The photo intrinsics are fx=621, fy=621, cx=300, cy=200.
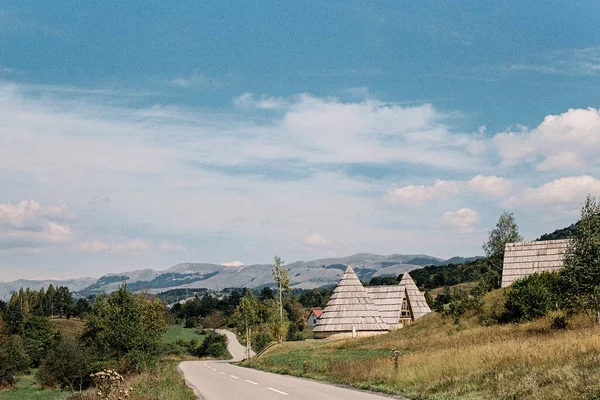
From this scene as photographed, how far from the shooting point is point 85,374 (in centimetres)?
6294

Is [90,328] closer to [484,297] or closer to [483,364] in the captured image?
[484,297]

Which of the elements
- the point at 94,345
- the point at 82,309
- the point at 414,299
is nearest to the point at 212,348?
the point at 94,345

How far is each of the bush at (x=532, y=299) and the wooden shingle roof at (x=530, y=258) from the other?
35.4 ft

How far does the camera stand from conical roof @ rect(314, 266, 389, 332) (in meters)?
59.8

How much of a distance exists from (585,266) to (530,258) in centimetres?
2311

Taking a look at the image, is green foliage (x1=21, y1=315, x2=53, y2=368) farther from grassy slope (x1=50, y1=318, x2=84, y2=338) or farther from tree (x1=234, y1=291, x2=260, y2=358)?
tree (x1=234, y1=291, x2=260, y2=358)

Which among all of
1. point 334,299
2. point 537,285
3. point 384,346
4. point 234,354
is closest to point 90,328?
point 234,354

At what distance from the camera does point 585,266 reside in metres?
33.1

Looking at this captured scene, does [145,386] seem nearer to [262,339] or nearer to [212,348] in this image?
[262,339]

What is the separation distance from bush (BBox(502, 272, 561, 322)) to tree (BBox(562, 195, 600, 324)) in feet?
20.3

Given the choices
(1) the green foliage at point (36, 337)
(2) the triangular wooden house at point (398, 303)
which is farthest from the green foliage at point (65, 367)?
(1) the green foliage at point (36, 337)

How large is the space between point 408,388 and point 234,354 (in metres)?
82.9

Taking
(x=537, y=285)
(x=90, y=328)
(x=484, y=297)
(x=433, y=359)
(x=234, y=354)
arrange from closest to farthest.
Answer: (x=433, y=359), (x=537, y=285), (x=484, y=297), (x=90, y=328), (x=234, y=354)

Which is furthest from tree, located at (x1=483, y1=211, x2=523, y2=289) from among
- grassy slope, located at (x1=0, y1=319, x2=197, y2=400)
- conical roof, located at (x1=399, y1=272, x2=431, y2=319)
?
grassy slope, located at (x1=0, y1=319, x2=197, y2=400)
